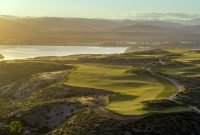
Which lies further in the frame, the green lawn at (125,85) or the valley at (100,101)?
the green lawn at (125,85)

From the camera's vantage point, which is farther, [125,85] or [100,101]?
[125,85]

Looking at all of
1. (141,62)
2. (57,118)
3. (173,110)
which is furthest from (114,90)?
(141,62)

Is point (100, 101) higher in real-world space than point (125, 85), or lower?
lower

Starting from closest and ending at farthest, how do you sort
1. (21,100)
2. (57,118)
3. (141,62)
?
(57,118), (21,100), (141,62)

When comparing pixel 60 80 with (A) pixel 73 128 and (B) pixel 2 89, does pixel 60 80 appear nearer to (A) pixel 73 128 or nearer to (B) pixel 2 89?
(B) pixel 2 89

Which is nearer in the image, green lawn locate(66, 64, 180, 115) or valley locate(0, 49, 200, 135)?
valley locate(0, 49, 200, 135)

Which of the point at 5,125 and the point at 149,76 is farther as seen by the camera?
the point at 149,76

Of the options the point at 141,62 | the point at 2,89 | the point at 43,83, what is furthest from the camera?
the point at 141,62
